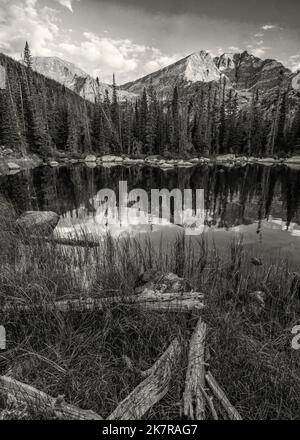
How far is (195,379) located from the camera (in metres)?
2.18

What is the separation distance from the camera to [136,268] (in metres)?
5.33

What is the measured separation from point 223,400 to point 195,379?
259 mm

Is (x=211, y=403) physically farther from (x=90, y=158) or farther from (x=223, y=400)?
(x=90, y=158)

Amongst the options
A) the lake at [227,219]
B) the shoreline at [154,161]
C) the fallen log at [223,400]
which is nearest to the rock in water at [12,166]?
the shoreline at [154,161]

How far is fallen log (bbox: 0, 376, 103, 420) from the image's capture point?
75.2 inches

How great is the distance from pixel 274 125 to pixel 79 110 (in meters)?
50.5

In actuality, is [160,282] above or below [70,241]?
below

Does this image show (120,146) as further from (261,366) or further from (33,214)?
(261,366)

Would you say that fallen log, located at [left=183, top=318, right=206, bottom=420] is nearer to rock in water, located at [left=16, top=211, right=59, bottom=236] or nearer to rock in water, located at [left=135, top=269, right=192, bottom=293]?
rock in water, located at [left=135, top=269, right=192, bottom=293]

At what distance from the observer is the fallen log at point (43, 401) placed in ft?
6.26

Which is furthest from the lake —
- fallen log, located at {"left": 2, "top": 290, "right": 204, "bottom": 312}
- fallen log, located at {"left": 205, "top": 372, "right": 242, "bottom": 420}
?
fallen log, located at {"left": 205, "top": 372, "right": 242, "bottom": 420}

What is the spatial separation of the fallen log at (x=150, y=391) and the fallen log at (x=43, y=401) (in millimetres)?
192

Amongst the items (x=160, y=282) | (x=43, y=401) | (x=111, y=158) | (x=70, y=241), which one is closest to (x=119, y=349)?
(x=43, y=401)

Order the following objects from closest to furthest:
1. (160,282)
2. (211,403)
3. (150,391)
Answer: (211,403)
(150,391)
(160,282)
